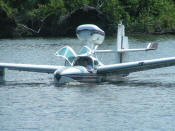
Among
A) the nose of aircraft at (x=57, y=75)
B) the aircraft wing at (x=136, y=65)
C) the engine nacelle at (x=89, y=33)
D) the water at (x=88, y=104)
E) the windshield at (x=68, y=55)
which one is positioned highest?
the engine nacelle at (x=89, y=33)

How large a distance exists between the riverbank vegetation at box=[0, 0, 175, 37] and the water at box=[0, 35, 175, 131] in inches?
1272

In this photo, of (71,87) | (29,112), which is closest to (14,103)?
(29,112)

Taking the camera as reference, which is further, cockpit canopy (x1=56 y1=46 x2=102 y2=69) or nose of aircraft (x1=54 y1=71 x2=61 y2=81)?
cockpit canopy (x1=56 y1=46 x2=102 y2=69)

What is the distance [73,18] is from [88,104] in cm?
4407

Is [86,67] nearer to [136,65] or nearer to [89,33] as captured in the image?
[136,65]

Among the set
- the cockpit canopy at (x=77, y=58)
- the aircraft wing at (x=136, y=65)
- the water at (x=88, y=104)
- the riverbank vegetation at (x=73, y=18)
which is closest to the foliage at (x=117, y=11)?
the riverbank vegetation at (x=73, y=18)

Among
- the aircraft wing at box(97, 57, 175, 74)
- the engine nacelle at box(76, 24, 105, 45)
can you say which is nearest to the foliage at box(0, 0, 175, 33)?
the engine nacelle at box(76, 24, 105, 45)

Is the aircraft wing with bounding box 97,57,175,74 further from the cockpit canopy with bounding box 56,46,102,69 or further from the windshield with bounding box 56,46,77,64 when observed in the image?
the windshield with bounding box 56,46,77,64

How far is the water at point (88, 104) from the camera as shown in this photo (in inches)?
763

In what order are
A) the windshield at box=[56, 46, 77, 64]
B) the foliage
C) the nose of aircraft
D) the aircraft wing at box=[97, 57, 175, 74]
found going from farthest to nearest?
the foliage < the windshield at box=[56, 46, 77, 64] < the aircraft wing at box=[97, 57, 175, 74] < the nose of aircraft

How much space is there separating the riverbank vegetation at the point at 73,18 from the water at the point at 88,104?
32.3m

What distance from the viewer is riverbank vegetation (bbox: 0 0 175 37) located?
64.9 meters

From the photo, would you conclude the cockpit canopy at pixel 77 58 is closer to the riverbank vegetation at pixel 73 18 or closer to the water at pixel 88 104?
the water at pixel 88 104

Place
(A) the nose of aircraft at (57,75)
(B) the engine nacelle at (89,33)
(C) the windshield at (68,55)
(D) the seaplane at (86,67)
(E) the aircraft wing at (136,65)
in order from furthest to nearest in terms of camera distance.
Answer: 1. (B) the engine nacelle at (89,33)
2. (C) the windshield at (68,55)
3. (E) the aircraft wing at (136,65)
4. (D) the seaplane at (86,67)
5. (A) the nose of aircraft at (57,75)
